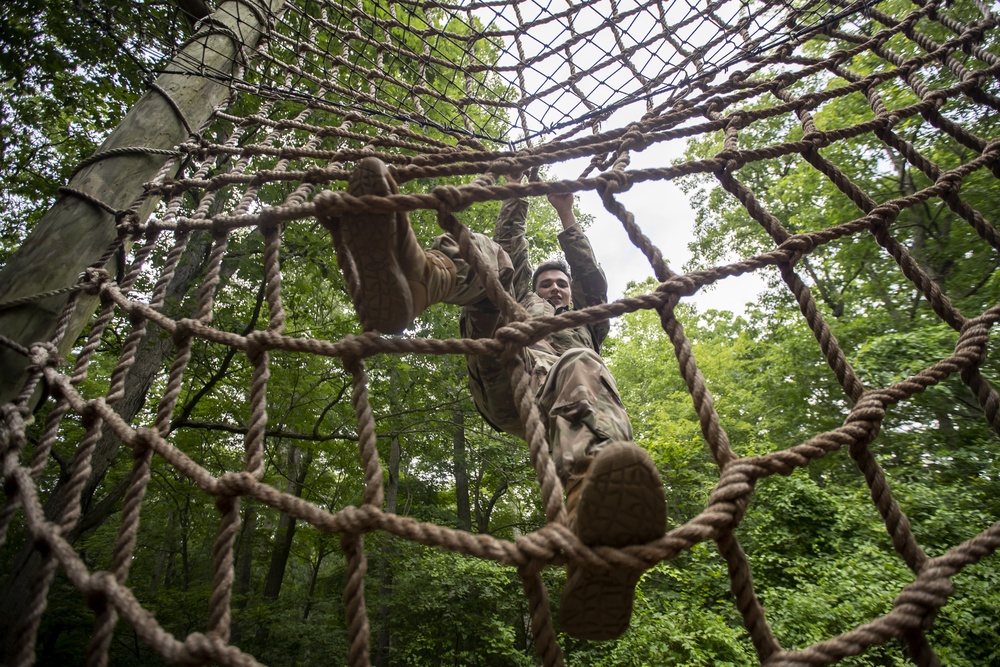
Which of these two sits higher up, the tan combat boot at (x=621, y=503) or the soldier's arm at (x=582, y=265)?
the soldier's arm at (x=582, y=265)

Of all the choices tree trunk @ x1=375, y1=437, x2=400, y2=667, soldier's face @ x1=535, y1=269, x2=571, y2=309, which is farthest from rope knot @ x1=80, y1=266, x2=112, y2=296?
tree trunk @ x1=375, y1=437, x2=400, y2=667

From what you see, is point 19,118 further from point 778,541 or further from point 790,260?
point 778,541

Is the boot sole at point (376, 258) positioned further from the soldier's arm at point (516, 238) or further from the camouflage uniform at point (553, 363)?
the soldier's arm at point (516, 238)

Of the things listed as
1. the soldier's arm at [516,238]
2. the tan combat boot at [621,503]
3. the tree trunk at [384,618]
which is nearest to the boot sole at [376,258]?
the tan combat boot at [621,503]

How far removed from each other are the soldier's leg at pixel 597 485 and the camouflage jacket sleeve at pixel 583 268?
1018 mm

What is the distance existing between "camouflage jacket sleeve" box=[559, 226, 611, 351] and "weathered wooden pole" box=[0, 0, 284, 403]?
1.63m

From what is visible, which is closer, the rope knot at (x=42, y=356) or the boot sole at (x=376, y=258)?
the boot sole at (x=376, y=258)

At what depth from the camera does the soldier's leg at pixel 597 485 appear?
764 mm

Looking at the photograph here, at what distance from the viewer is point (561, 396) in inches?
53.7

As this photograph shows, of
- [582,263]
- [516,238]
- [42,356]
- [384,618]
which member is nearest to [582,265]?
[582,263]

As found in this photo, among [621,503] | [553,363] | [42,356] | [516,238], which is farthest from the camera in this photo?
[516,238]

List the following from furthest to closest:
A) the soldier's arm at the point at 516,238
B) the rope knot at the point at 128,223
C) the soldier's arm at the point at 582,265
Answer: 1. the soldier's arm at the point at 582,265
2. the soldier's arm at the point at 516,238
3. the rope knot at the point at 128,223

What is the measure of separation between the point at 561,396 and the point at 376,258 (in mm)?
636

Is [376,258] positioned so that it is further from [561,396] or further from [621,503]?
[621,503]
